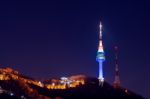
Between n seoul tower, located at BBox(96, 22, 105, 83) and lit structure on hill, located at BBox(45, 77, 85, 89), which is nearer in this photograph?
lit structure on hill, located at BBox(45, 77, 85, 89)

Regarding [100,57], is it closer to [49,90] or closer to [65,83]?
[65,83]

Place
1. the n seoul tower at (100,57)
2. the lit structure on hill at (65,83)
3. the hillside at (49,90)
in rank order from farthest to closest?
the n seoul tower at (100,57), the lit structure on hill at (65,83), the hillside at (49,90)

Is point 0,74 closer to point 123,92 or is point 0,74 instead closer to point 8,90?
point 8,90

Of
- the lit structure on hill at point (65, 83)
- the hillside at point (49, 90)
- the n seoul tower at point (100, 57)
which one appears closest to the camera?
the hillside at point (49, 90)

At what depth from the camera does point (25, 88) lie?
10250cm

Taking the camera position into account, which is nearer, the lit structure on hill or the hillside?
the hillside

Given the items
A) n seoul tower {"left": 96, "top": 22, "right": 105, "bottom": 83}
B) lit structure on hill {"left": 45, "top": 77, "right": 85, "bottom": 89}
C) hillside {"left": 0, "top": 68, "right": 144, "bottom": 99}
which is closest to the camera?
hillside {"left": 0, "top": 68, "right": 144, "bottom": 99}

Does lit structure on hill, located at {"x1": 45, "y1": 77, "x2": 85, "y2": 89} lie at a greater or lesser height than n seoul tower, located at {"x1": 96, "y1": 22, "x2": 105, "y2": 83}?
lesser

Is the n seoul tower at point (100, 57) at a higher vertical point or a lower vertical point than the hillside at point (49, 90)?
higher

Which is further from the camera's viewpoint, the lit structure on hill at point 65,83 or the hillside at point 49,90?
the lit structure on hill at point 65,83

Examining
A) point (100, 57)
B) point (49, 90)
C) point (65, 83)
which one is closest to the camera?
point (49, 90)

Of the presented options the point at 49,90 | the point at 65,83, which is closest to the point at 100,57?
the point at 65,83

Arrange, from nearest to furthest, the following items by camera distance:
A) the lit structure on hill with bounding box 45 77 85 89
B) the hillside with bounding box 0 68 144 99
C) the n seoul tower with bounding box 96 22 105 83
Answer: the hillside with bounding box 0 68 144 99, the lit structure on hill with bounding box 45 77 85 89, the n seoul tower with bounding box 96 22 105 83

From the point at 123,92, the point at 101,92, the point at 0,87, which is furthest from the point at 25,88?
the point at 123,92
